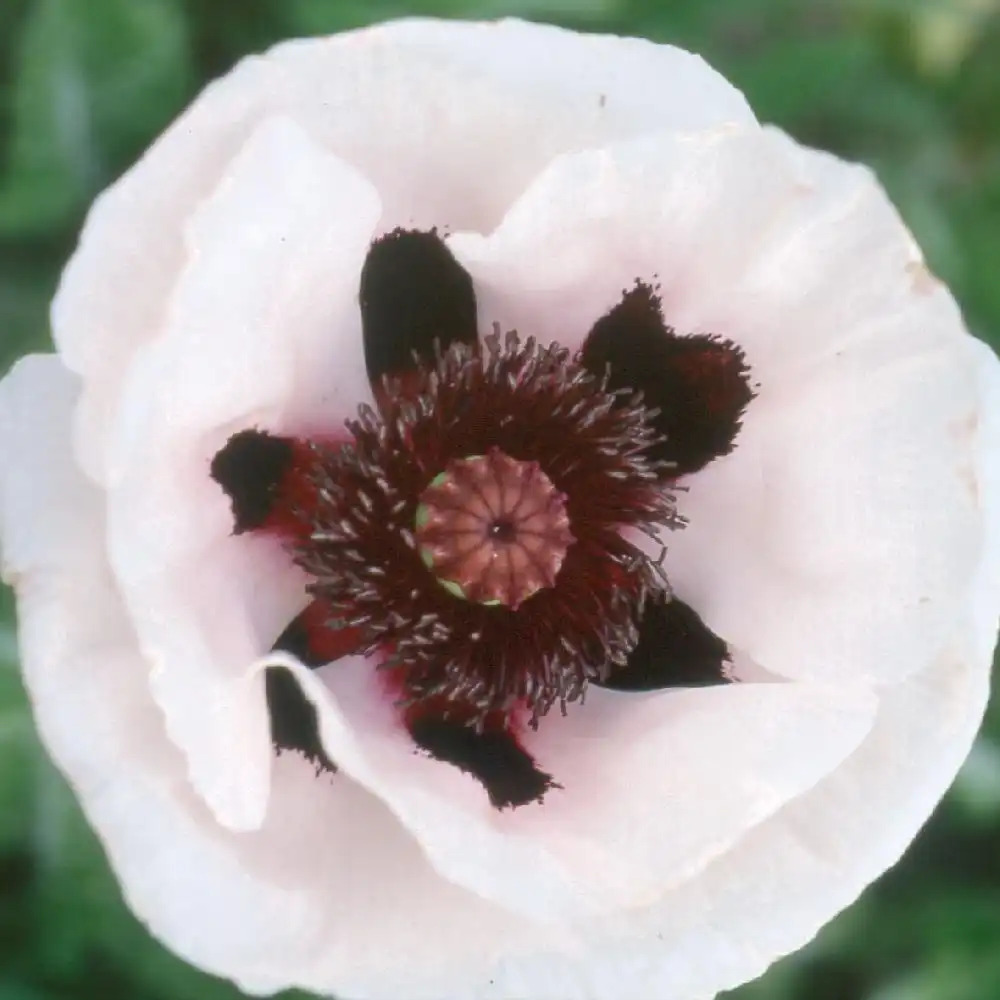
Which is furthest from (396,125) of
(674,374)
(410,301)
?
(674,374)

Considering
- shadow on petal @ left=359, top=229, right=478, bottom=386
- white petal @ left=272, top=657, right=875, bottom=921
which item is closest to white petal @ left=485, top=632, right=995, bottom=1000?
white petal @ left=272, top=657, right=875, bottom=921

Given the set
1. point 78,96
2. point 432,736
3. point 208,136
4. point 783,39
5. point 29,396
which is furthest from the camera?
point 783,39

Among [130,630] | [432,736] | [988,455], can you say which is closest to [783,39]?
[988,455]

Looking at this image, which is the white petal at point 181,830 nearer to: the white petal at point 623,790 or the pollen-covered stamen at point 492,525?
the white petal at point 623,790

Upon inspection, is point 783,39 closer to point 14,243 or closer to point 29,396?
point 14,243

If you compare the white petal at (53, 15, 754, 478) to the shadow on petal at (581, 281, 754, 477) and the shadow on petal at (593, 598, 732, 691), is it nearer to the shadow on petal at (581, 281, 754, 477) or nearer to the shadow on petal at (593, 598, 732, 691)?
the shadow on petal at (581, 281, 754, 477)

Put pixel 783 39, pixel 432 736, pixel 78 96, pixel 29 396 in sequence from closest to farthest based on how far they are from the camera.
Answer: pixel 29 396, pixel 432 736, pixel 78 96, pixel 783 39
